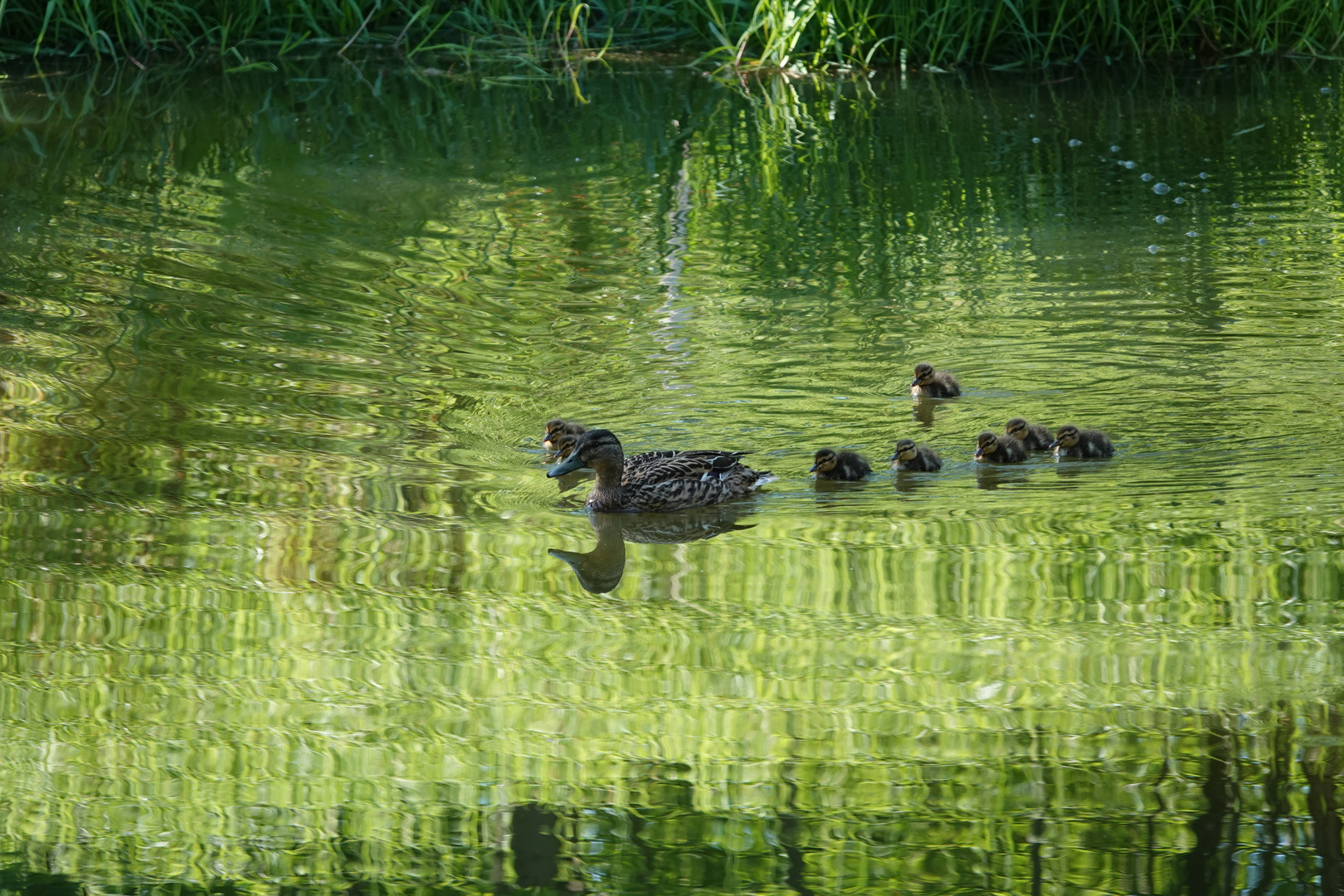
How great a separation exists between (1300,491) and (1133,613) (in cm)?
151

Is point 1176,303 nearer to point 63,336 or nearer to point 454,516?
point 454,516

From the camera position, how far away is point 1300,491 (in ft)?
19.8

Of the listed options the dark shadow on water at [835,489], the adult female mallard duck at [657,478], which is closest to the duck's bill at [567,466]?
the adult female mallard duck at [657,478]

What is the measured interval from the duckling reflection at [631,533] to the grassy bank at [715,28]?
9688 millimetres

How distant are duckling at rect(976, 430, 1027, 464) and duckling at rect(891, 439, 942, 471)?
0.19m

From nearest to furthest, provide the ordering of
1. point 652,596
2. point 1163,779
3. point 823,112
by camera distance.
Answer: point 1163,779 → point 652,596 → point 823,112

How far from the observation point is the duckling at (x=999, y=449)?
22.1 ft

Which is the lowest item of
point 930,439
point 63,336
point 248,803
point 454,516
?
point 248,803

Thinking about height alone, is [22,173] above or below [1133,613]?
above

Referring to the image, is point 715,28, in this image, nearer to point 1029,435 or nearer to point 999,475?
point 1029,435

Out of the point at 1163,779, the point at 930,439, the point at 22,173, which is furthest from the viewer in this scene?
the point at 22,173

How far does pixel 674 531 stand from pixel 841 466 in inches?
30.3

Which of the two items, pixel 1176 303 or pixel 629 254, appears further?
pixel 629 254

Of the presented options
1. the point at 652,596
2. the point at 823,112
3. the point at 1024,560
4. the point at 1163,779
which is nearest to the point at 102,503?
the point at 652,596
